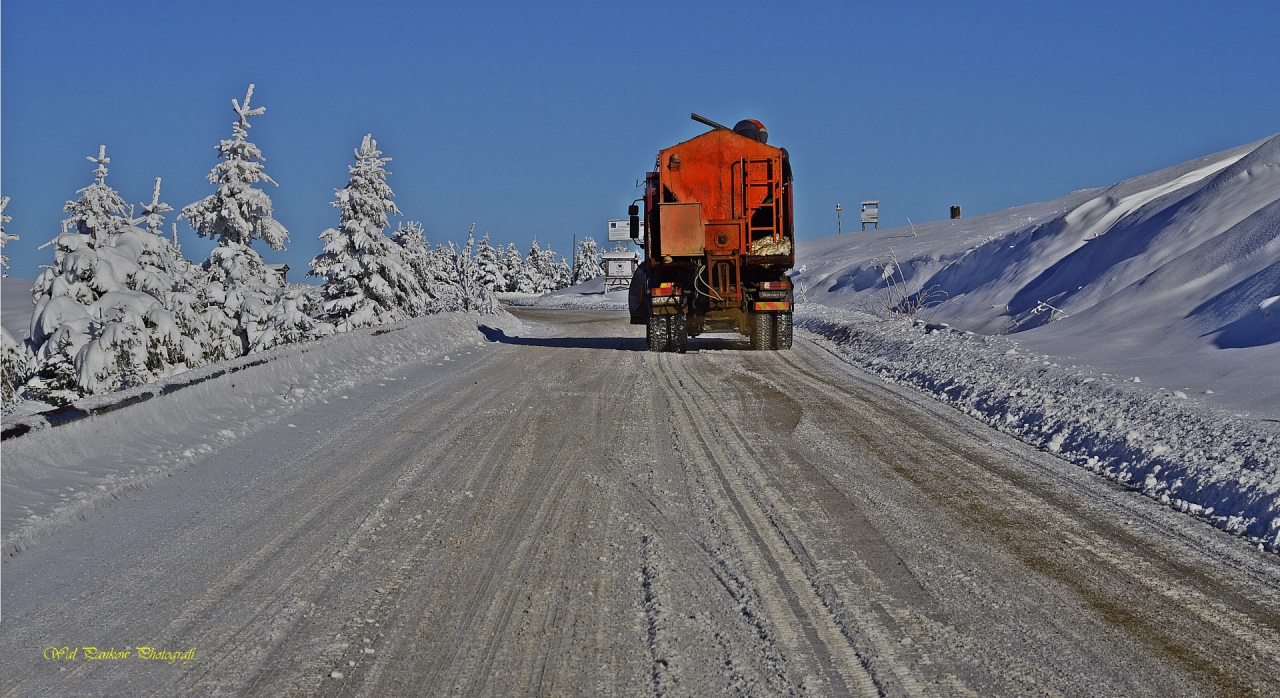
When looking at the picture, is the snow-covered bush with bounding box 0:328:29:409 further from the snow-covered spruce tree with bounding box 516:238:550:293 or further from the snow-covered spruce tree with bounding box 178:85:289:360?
the snow-covered spruce tree with bounding box 516:238:550:293

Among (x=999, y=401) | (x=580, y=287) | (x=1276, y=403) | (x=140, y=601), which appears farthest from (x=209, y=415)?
(x=580, y=287)

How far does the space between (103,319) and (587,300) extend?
1793 inches

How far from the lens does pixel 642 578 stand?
429 cm

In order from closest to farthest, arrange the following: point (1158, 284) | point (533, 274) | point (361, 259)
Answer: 1. point (1158, 284)
2. point (361, 259)
3. point (533, 274)

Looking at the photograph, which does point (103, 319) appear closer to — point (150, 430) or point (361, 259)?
point (361, 259)

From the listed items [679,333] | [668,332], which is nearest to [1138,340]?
[679,333]

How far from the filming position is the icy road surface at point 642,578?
3342mm

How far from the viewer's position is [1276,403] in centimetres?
746

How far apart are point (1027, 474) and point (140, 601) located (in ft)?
18.6

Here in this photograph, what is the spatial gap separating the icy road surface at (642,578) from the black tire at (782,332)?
9168 millimetres

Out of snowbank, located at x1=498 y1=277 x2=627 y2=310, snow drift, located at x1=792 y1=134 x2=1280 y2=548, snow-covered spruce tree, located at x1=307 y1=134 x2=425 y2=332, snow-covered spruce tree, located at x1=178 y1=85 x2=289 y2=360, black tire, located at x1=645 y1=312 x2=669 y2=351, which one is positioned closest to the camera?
snow drift, located at x1=792 y1=134 x2=1280 y2=548

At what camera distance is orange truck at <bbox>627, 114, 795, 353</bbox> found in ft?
52.3

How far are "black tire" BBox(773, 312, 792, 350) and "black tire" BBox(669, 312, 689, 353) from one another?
Answer: 173cm

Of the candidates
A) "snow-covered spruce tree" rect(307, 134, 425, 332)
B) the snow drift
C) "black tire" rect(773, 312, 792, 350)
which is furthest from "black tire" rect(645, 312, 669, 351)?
"snow-covered spruce tree" rect(307, 134, 425, 332)
